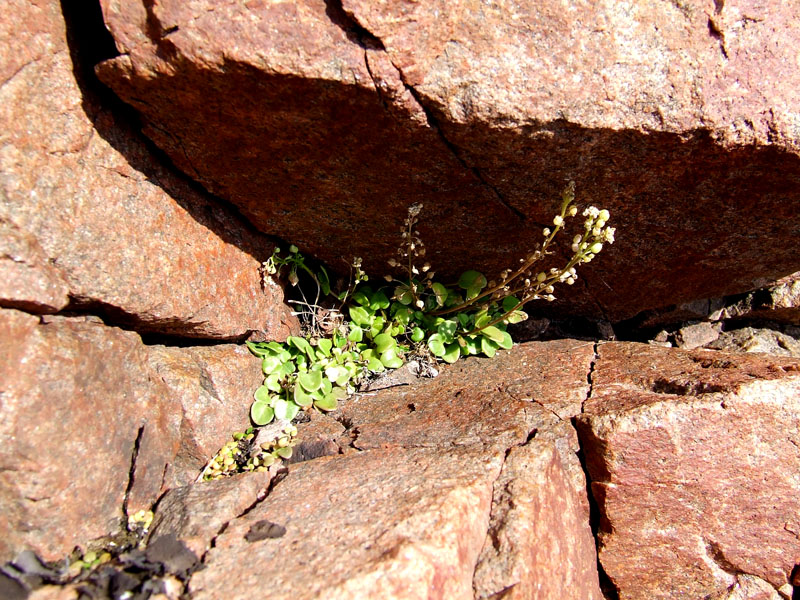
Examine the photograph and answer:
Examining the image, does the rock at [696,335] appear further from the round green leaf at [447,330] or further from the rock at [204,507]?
the rock at [204,507]

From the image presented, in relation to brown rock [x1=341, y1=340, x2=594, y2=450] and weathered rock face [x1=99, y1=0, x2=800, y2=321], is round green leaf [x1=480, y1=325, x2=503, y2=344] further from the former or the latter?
weathered rock face [x1=99, y1=0, x2=800, y2=321]

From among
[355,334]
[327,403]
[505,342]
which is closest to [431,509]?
[327,403]

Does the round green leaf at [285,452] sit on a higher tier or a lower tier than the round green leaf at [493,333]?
lower

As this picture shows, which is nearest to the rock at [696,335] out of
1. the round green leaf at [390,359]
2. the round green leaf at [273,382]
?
the round green leaf at [390,359]

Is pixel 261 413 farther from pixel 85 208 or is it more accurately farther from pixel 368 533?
pixel 85 208

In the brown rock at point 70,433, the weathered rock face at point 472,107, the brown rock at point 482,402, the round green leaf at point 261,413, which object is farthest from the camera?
the round green leaf at point 261,413

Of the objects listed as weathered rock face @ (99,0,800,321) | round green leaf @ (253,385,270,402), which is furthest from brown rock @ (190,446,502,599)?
weathered rock face @ (99,0,800,321)

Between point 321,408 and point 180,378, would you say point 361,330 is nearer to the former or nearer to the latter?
point 321,408
